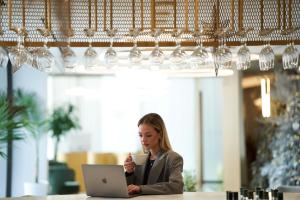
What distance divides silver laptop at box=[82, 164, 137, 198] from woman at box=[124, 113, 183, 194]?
32 cm

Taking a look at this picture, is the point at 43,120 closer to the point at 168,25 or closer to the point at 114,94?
the point at 114,94

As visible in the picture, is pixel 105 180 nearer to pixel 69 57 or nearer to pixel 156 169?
pixel 156 169

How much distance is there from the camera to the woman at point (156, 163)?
491cm

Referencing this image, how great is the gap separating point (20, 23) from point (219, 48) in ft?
4.73

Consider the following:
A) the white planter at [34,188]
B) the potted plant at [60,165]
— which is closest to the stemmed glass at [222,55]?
the white planter at [34,188]

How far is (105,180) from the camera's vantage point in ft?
15.0

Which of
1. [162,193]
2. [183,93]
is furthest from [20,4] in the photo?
[183,93]

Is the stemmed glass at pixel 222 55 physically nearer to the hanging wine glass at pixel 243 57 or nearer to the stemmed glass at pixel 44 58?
the hanging wine glass at pixel 243 57

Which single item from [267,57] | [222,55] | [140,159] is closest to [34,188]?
[140,159]

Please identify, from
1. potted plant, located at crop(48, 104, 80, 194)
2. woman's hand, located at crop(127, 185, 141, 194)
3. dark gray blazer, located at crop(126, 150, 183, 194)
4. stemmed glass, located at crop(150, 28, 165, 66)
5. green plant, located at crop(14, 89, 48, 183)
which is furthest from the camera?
potted plant, located at crop(48, 104, 80, 194)

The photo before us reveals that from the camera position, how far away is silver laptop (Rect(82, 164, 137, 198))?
4512 millimetres

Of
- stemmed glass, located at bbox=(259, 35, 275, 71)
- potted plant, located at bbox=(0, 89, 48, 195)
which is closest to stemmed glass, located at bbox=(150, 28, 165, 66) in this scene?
stemmed glass, located at bbox=(259, 35, 275, 71)

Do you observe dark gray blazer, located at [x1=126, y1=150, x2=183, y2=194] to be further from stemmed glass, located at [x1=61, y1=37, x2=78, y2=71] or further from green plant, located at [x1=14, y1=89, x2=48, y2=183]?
green plant, located at [x1=14, y1=89, x2=48, y2=183]

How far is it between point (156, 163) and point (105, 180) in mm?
590
